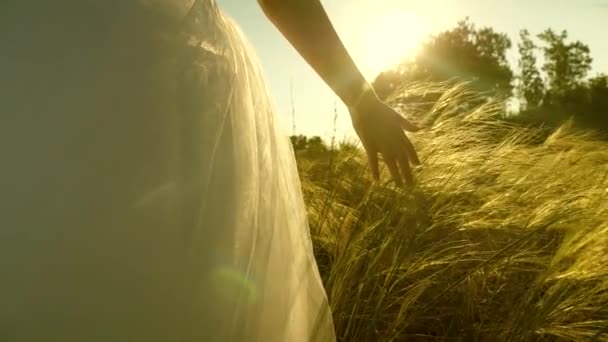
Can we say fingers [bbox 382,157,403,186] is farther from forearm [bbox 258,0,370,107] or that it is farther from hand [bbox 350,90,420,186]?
forearm [bbox 258,0,370,107]

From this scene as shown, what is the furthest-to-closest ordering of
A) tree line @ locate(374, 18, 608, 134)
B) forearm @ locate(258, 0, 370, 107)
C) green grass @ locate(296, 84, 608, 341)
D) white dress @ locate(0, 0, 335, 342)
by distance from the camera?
tree line @ locate(374, 18, 608, 134) < green grass @ locate(296, 84, 608, 341) < forearm @ locate(258, 0, 370, 107) < white dress @ locate(0, 0, 335, 342)

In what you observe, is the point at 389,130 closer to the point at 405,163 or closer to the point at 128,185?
the point at 405,163

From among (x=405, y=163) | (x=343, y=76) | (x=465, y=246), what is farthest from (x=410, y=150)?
(x=465, y=246)

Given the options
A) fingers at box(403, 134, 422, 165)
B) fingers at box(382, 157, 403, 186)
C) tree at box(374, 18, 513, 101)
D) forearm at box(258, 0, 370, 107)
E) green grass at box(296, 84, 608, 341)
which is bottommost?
green grass at box(296, 84, 608, 341)

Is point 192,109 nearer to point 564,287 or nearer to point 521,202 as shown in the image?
point 564,287

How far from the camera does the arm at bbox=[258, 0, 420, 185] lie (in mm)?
771

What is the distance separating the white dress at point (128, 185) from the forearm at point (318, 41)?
12cm

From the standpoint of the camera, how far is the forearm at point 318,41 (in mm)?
767

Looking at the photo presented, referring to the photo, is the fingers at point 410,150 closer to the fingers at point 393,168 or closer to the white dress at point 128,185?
the fingers at point 393,168

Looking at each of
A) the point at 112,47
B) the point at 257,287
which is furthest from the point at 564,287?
the point at 112,47

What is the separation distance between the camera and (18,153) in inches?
19.5

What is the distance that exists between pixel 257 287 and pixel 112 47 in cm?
31

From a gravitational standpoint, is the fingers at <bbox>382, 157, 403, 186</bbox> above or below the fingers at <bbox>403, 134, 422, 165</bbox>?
below

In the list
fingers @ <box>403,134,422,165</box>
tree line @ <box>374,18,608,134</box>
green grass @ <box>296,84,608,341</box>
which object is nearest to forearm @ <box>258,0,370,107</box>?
fingers @ <box>403,134,422,165</box>
